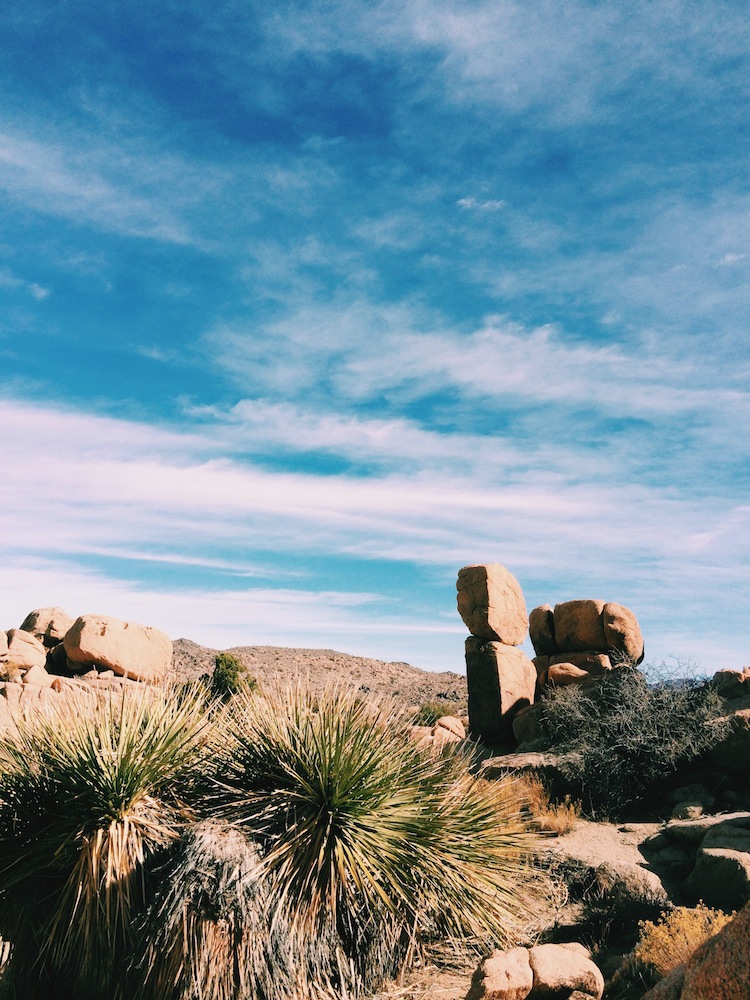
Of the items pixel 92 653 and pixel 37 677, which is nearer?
pixel 37 677

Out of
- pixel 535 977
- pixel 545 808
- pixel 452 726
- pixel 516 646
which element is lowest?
pixel 535 977

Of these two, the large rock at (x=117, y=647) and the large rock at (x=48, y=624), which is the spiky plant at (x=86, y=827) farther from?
the large rock at (x=48, y=624)

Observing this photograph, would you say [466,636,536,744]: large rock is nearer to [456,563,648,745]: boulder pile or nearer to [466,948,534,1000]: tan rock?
[456,563,648,745]: boulder pile

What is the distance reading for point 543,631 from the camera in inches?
846

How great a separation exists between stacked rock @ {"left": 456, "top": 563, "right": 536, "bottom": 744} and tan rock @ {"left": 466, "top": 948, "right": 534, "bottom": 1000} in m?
12.5

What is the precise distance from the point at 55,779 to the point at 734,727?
11938mm

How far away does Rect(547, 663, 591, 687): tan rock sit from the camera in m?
19.4

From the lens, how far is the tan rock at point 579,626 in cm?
2050

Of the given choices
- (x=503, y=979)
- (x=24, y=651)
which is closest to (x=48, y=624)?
(x=24, y=651)

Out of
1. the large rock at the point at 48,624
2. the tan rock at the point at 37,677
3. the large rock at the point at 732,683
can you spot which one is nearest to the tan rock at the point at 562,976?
the large rock at the point at 732,683

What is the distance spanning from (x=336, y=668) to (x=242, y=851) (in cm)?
4391

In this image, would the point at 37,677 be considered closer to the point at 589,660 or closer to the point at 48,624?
the point at 48,624

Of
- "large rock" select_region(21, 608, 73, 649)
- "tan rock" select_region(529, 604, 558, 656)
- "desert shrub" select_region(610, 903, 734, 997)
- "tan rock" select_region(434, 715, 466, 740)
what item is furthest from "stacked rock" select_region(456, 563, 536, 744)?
"large rock" select_region(21, 608, 73, 649)

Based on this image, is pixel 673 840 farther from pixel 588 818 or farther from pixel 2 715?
pixel 2 715
